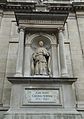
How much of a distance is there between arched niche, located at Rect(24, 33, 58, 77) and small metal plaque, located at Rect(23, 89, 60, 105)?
1.35 metres

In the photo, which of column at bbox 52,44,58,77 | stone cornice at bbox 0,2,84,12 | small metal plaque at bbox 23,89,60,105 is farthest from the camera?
A: stone cornice at bbox 0,2,84,12

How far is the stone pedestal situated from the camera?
26.4ft

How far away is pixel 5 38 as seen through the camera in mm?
12125

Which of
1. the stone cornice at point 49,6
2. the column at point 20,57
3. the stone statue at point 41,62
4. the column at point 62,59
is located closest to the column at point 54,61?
the stone statue at point 41,62

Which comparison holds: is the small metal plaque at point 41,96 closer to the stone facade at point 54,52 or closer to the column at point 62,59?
the column at point 62,59

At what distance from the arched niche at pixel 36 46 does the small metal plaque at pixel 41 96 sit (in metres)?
1.35

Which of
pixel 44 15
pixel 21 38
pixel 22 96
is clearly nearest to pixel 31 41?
pixel 21 38

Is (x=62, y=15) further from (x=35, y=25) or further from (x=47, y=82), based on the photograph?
(x=47, y=82)

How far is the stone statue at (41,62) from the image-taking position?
9852 mm

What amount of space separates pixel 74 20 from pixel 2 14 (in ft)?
16.1

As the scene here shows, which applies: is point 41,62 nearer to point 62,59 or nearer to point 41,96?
point 62,59

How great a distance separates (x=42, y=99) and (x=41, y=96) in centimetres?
15

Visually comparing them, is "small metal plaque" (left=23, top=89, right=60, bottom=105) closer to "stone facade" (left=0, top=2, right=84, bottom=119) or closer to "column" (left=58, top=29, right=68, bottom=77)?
"column" (left=58, top=29, right=68, bottom=77)

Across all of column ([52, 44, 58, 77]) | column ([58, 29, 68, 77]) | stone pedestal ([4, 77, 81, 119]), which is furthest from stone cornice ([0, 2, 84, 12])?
stone pedestal ([4, 77, 81, 119])
